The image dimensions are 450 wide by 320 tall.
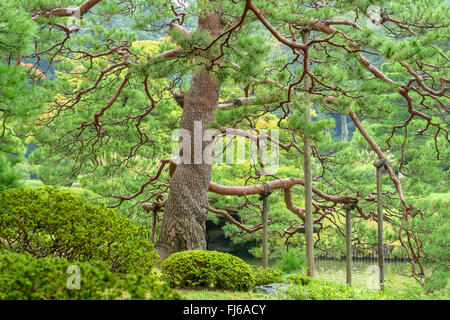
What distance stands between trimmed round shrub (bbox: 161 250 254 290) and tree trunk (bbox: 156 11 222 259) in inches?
42.9

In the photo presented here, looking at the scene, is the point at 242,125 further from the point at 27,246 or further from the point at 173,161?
the point at 27,246

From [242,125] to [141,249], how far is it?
7.31 ft

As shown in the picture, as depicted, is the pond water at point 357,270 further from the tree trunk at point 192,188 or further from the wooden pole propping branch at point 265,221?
the tree trunk at point 192,188

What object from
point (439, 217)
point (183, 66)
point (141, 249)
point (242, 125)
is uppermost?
point (183, 66)

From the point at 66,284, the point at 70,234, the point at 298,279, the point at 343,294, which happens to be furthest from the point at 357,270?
the point at 66,284

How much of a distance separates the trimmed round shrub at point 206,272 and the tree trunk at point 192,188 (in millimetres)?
1091

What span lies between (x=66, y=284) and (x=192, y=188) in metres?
3.15

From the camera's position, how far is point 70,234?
3.26 metres

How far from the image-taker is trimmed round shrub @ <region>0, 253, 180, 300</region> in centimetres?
225

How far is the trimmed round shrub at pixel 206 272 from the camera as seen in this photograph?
3982mm

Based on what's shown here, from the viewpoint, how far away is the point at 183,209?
531 cm

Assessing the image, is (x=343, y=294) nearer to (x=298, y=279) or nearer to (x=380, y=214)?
(x=298, y=279)
